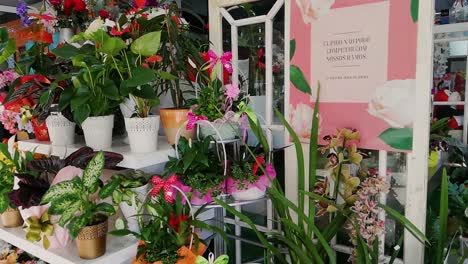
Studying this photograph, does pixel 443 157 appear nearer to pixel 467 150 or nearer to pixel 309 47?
pixel 467 150

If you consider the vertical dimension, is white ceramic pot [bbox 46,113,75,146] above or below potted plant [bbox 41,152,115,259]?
above

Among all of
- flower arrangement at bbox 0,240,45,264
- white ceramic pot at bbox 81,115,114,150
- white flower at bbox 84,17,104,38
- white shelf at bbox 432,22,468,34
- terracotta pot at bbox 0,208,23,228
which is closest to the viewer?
white flower at bbox 84,17,104,38

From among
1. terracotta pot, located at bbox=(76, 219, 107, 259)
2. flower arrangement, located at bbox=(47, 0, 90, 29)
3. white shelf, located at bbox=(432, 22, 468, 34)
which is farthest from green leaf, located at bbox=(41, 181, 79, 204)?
white shelf, located at bbox=(432, 22, 468, 34)

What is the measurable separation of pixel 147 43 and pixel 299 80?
61cm

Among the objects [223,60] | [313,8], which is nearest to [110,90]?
[223,60]

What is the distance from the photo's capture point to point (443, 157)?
7.71 ft

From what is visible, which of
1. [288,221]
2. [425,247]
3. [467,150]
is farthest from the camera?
[467,150]

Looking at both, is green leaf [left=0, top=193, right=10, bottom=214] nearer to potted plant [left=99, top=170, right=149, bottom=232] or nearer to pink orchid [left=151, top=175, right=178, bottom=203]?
potted plant [left=99, top=170, right=149, bottom=232]

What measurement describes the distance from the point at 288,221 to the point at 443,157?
1857mm

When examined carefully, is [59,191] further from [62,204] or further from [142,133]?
[142,133]

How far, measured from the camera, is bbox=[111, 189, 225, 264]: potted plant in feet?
3.36

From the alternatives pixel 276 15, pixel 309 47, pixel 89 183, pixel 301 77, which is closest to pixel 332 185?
pixel 301 77

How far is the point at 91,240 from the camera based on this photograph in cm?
107

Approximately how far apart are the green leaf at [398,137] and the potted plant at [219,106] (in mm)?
505
